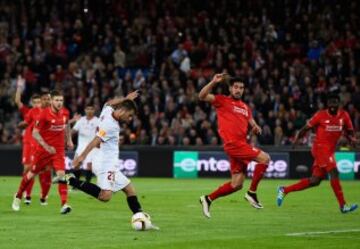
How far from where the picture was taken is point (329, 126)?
20016 mm

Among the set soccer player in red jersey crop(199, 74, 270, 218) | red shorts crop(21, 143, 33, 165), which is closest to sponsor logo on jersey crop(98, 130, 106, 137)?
soccer player in red jersey crop(199, 74, 270, 218)

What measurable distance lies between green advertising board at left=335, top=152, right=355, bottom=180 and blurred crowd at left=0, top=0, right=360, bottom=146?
4.45 feet

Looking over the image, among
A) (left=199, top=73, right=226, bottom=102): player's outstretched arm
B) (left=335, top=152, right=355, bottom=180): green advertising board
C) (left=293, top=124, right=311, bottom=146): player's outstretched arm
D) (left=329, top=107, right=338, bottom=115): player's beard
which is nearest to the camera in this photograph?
(left=199, top=73, right=226, bottom=102): player's outstretched arm

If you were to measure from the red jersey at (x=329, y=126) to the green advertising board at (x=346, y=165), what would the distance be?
42.6ft

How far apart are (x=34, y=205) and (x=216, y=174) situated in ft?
45.5

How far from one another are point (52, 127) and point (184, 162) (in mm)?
15183

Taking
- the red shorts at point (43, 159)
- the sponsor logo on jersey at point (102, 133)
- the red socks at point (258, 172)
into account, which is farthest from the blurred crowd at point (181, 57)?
the sponsor logo on jersey at point (102, 133)

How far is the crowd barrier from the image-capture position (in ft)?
110

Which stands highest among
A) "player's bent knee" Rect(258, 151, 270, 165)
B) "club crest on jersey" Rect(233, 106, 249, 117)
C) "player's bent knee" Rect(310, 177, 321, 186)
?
"club crest on jersey" Rect(233, 106, 249, 117)

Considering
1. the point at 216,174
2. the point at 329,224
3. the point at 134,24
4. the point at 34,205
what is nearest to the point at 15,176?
the point at 216,174

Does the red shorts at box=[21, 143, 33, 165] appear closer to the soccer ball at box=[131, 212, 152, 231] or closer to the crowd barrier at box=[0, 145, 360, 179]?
the soccer ball at box=[131, 212, 152, 231]

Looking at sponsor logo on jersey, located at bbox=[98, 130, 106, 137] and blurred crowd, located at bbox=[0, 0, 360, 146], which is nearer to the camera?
sponsor logo on jersey, located at bbox=[98, 130, 106, 137]

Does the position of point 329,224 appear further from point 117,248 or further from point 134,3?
point 134,3

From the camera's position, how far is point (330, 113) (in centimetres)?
2002
